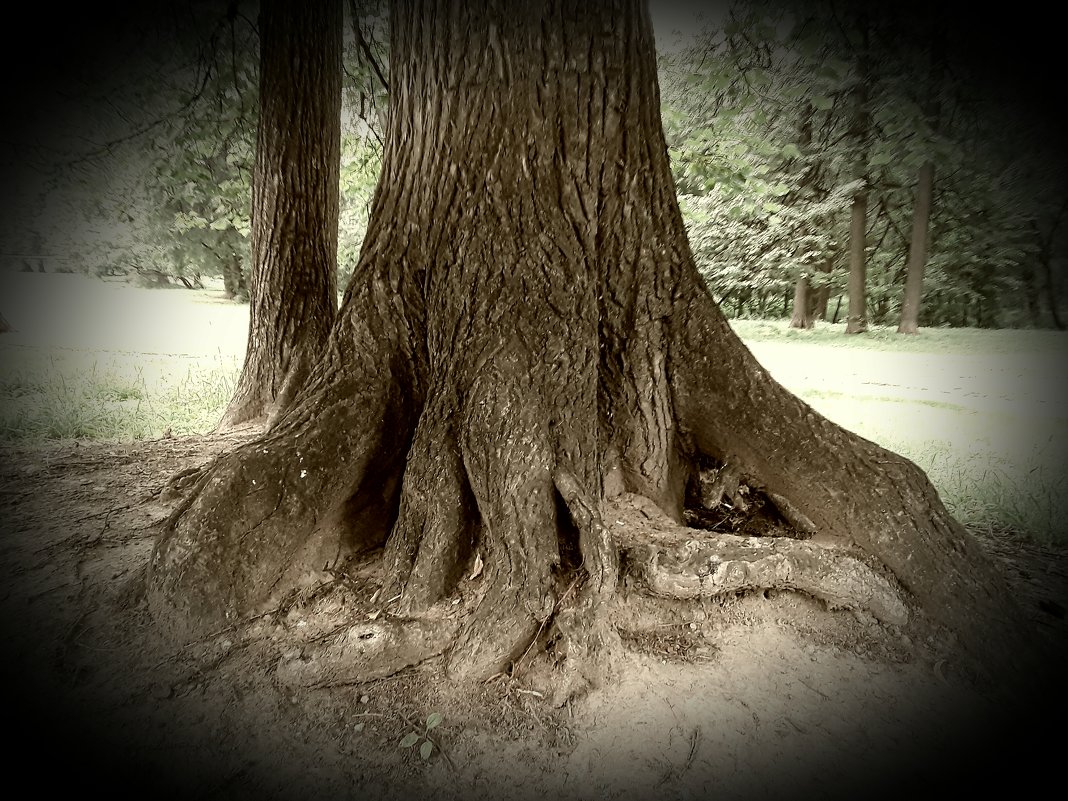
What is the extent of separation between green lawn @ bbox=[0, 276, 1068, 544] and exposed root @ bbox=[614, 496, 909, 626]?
201 centimetres

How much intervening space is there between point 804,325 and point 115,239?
23.5 m

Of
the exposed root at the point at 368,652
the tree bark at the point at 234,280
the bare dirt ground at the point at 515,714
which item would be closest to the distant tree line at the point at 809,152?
the tree bark at the point at 234,280

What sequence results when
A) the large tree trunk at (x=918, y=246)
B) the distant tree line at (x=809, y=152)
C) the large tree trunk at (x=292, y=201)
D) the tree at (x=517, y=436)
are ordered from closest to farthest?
the tree at (x=517, y=436)
the distant tree line at (x=809, y=152)
the large tree trunk at (x=292, y=201)
the large tree trunk at (x=918, y=246)

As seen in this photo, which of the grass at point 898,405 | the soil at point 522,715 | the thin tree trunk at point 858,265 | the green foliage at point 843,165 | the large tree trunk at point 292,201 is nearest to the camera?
the soil at point 522,715

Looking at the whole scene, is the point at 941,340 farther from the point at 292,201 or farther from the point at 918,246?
the point at 292,201

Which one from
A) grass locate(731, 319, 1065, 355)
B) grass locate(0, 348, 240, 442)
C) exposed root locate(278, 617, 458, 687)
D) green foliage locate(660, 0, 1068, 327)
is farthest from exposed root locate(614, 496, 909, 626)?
grass locate(731, 319, 1065, 355)

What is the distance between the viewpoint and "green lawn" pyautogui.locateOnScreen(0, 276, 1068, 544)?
4.11 metres

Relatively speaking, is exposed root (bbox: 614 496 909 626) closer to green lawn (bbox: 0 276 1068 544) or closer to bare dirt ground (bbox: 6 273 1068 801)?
bare dirt ground (bbox: 6 273 1068 801)

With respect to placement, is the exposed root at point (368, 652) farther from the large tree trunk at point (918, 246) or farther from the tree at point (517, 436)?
the large tree trunk at point (918, 246)

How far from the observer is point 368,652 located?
1.94 meters

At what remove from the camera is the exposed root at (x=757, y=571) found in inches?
85.0

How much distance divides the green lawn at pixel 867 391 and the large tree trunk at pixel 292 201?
139 centimetres

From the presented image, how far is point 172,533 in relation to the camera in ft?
7.16

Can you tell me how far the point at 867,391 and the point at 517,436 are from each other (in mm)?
7389
